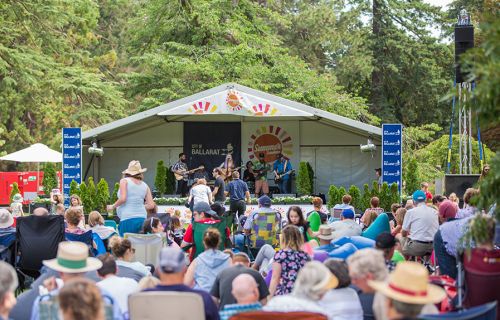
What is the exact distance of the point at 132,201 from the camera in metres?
11.3

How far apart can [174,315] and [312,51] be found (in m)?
37.2

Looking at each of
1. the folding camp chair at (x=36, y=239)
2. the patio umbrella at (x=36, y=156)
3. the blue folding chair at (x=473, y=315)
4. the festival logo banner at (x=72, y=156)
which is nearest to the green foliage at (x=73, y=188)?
the festival logo banner at (x=72, y=156)

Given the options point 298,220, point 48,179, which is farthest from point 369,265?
point 48,179

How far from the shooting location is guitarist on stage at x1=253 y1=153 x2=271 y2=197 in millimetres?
23109

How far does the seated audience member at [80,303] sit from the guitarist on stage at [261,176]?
18.0 metres

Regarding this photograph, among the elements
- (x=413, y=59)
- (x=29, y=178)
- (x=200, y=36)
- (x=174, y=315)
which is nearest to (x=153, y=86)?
(x=200, y=36)

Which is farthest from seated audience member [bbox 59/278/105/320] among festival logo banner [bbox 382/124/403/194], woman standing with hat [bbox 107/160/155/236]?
festival logo banner [bbox 382/124/403/194]

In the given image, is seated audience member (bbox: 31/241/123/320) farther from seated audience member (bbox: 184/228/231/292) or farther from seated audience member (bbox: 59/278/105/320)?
seated audience member (bbox: 184/228/231/292)

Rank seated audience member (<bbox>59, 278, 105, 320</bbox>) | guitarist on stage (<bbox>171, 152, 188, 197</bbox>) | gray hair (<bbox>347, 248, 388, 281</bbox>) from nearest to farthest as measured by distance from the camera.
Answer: seated audience member (<bbox>59, 278, 105, 320</bbox>) < gray hair (<bbox>347, 248, 388, 281</bbox>) < guitarist on stage (<bbox>171, 152, 188, 197</bbox>)

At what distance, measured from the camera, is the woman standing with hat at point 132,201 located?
36.9 ft

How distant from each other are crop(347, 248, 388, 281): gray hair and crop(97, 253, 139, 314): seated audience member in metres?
1.55

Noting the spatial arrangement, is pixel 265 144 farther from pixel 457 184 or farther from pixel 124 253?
pixel 124 253

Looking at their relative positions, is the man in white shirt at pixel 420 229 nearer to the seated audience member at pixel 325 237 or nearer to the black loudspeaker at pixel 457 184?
the seated audience member at pixel 325 237

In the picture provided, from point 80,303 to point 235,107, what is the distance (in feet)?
53.6
